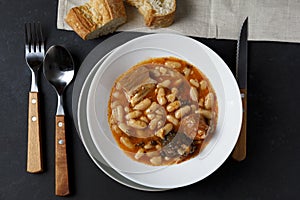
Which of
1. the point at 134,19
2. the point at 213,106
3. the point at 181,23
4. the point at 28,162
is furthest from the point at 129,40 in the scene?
the point at 28,162

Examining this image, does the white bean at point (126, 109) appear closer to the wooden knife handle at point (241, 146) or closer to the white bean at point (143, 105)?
the white bean at point (143, 105)

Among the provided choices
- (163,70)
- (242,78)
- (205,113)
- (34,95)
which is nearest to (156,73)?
(163,70)

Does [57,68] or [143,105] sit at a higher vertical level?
[57,68]

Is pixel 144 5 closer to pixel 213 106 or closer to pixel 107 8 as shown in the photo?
pixel 107 8

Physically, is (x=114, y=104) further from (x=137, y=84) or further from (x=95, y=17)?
(x=95, y=17)

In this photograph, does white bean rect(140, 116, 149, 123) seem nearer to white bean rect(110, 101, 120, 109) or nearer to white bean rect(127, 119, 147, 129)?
white bean rect(127, 119, 147, 129)

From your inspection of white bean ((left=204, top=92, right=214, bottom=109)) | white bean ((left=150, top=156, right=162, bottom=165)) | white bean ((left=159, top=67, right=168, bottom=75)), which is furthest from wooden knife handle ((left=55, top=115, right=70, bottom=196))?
white bean ((left=204, top=92, right=214, bottom=109))

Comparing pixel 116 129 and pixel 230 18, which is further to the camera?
pixel 230 18
